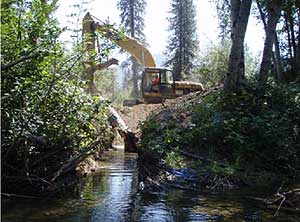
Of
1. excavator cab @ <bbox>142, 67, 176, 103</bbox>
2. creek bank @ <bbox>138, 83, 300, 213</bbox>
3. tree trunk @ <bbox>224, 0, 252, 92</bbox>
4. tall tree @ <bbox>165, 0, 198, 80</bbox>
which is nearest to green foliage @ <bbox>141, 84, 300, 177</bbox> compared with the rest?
creek bank @ <bbox>138, 83, 300, 213</bbox>

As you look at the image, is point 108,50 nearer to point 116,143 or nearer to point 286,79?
point 116,143

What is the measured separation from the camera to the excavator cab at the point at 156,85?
76.8 ft

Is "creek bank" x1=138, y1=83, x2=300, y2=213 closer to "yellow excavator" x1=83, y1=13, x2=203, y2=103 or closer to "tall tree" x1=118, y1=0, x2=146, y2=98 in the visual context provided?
"yellow excavator" x1=83, y1=13, x2=203, y2=103

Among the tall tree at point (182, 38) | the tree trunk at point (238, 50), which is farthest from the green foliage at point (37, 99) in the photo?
the tall tree at point (182, 38)

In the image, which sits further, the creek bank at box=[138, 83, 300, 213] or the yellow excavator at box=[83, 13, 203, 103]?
the yellow excavator at box=[83, 13, 203, 103]

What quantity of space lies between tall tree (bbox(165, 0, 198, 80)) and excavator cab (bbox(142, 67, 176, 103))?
1988cm

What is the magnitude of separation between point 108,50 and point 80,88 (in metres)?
0.99

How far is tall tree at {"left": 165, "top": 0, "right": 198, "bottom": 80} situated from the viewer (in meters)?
44.0

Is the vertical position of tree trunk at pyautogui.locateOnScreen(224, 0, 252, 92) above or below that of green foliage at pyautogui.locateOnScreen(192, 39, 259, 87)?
below

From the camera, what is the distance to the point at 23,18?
7.45 metres

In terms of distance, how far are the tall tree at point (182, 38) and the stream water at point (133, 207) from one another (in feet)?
117

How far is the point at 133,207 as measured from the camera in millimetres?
7375

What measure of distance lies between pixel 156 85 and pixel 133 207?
16.5m

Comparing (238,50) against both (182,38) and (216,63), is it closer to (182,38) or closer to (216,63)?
(216,63)
